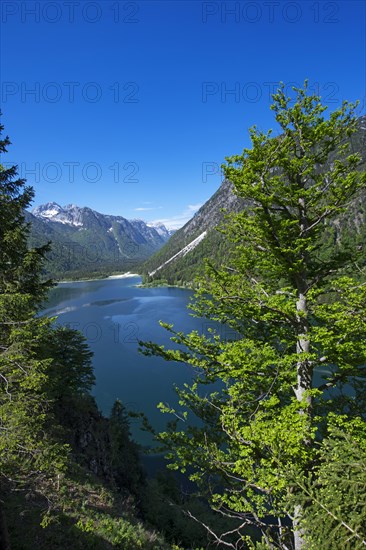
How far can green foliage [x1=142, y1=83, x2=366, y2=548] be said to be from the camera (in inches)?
277

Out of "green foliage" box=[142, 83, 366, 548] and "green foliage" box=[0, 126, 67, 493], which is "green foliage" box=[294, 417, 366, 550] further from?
"green foliage" box=[0, 126, 67, 493]

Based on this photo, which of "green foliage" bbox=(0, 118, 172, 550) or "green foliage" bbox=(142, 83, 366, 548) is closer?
"green foliage" bbox=(142, 83, 366, 548)

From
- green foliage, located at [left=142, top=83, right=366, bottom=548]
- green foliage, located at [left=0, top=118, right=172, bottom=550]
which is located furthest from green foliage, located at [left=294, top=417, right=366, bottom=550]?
green foliage, located at [left=0, top=118, right=172, bottom=550]

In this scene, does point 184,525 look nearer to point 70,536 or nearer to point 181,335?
point 70,536

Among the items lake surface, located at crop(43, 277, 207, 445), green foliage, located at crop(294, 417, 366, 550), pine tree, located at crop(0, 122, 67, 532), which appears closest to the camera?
green foliage, located at crop(294, 417, 366, 550)

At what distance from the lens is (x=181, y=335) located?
826cm

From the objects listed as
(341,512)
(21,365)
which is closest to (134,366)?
(21,365)

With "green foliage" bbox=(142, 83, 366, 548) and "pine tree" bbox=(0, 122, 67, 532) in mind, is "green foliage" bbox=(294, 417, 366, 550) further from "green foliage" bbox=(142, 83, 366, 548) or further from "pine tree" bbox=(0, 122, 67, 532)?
"pine tree" bbox=(0, 122, 67, 532)

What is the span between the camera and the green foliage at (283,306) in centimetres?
703

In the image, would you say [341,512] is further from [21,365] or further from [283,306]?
A: [21,365]

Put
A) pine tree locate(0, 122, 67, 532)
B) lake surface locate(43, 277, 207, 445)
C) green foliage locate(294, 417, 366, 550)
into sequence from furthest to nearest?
lake surface locate(43, 277, 207, 445)
pine tree locate(0, 122, 67, 532)
green foliage locate(294, 417, 366, 550)


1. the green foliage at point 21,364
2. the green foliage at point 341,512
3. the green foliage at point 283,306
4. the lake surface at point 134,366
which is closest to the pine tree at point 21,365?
the green foliage at point 21,364

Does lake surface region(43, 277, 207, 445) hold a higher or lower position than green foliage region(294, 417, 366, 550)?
lower

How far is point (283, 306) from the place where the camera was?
7.44m
